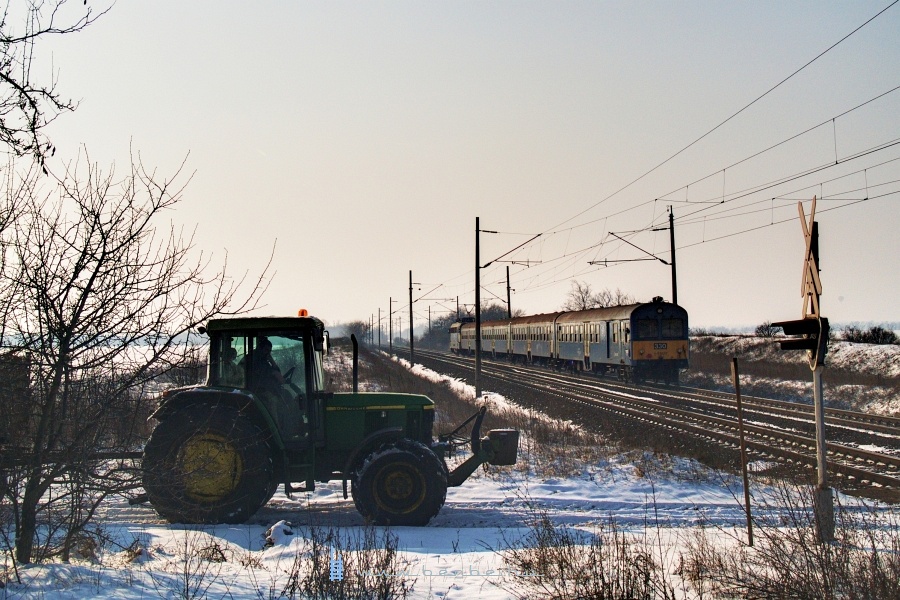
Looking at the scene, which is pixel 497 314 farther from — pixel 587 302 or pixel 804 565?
pixel 804 565

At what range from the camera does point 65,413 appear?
259 inches

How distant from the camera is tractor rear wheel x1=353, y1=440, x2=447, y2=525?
8820 mm

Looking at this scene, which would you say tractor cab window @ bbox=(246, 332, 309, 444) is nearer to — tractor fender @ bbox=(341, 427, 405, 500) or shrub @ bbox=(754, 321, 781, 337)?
tractor fender @ bbox=(341, 427, 405, 500)

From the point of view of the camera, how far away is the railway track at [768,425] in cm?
1316

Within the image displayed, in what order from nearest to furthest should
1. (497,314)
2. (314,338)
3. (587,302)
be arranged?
(314,338) → (587,302) → (497,314)

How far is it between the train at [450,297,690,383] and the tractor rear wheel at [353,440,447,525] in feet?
75.3

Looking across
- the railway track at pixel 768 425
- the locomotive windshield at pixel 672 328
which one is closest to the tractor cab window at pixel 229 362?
the railway track at pixel 768 425

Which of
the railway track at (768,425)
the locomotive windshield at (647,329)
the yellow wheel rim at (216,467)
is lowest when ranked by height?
the railway track at (768,425)

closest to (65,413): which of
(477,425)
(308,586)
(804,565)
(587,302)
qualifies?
(308,586)

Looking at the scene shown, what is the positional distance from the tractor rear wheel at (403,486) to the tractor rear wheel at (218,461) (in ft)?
3.76

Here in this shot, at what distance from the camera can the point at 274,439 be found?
902cm

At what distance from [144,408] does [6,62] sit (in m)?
3.24

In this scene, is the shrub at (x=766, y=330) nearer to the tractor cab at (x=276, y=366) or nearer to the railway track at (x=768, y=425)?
the railway track at (x=768, y=425)

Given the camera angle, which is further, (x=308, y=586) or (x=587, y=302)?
(x=587, y=302)
